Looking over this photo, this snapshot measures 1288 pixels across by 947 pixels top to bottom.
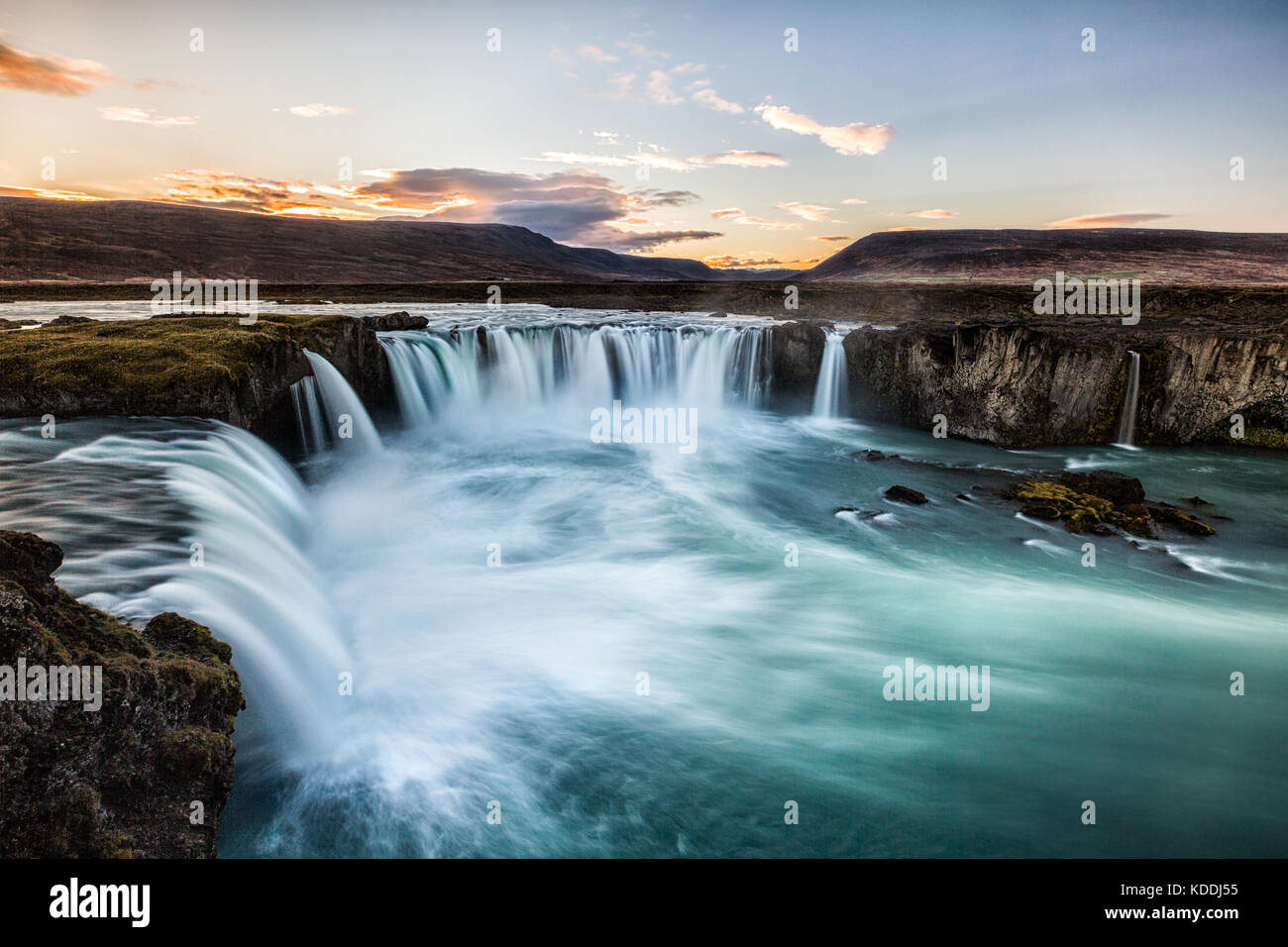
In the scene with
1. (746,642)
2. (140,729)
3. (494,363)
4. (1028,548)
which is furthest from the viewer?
(494,363)

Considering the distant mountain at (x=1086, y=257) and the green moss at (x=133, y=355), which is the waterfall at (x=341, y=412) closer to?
the green moss at (x=133, y=355)

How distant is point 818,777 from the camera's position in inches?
269

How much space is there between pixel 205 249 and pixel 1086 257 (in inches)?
6754

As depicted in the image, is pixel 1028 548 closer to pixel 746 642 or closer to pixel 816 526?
pixel 816 526

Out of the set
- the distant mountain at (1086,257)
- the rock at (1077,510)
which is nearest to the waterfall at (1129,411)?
the rock at (1077,510)

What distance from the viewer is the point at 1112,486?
47.6 ft

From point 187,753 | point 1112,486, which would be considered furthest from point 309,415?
point 1112,486

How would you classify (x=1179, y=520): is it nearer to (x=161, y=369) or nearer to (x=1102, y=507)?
(x=1102, y=507)

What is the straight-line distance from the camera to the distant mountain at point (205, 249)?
4294 inches

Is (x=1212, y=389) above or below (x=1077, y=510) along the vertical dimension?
above

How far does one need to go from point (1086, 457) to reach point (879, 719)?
15.3 meters

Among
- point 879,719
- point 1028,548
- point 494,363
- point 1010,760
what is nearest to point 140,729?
point 879,719

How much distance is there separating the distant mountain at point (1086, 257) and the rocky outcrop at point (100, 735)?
361 ft

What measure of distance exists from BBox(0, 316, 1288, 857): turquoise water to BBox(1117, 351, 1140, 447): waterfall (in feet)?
15.6
